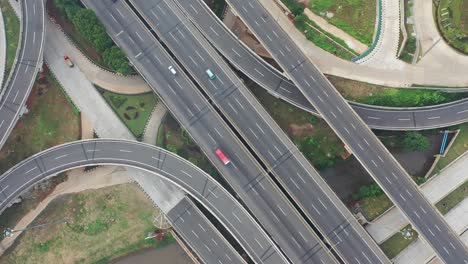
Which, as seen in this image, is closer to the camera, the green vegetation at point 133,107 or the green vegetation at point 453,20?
the green vegetation at point 133,107

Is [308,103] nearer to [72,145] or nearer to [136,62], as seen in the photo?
[136,62]

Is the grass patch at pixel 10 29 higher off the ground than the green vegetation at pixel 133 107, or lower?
higher

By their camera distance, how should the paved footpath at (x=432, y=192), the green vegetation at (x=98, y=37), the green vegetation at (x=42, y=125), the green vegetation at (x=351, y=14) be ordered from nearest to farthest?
Answer: 1. the paved footpath at (x=432, y=192)
2. the green vegetation at (x=98, y=37)
3. the green vegetation at (x=42, y=125)
4. the green vegetation at (x=351, y=14)

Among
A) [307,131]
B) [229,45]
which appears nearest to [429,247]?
[307,131]

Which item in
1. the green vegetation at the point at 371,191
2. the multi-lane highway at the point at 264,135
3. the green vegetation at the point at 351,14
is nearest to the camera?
the multi-lane highway at the point at 264,135

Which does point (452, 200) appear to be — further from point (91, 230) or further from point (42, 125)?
point (42, 125)

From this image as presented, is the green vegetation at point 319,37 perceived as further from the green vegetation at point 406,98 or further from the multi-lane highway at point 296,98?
the multi-lane highway at point 296,98

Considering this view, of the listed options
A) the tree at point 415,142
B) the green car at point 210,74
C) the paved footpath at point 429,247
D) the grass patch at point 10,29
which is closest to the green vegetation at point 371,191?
the tree at point 415,142
